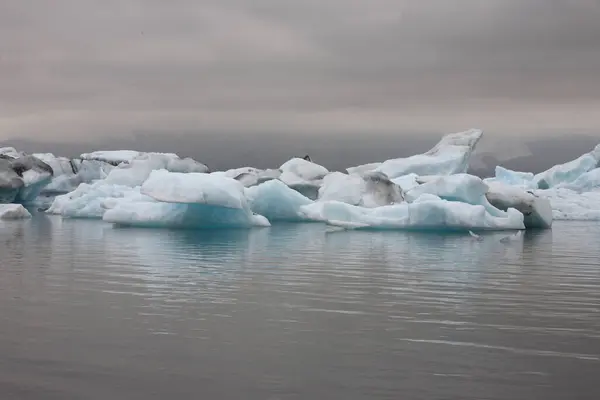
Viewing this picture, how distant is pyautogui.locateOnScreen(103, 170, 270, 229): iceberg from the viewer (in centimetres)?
1822

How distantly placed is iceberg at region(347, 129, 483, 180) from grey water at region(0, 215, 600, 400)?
52.7ft

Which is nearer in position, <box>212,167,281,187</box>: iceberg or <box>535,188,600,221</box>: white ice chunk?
<box>212,167,281,187</box>: iceberg

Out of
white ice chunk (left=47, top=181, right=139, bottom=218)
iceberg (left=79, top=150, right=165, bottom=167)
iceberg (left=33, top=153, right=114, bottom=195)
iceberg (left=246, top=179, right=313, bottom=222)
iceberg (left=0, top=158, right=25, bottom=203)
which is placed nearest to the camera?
iceberg (left=246, top=179, right=313, bottom=222)

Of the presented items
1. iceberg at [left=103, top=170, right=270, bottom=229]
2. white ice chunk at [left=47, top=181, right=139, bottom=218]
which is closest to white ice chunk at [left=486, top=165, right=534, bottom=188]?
white ice chunk at [left=47, top=181, right=139, bottom=218]

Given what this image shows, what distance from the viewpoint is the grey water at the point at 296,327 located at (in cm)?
461

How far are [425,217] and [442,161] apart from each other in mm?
9736

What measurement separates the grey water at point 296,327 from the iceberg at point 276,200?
1031 centimetres

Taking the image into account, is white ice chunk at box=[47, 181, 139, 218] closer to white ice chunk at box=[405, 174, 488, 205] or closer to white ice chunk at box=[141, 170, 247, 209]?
white ice chunk at box=[141, 170, 247, 209]

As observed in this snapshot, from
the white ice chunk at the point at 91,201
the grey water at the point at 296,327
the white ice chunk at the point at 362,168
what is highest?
the white ice chunk at the point at 362,168

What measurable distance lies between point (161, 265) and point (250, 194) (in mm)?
12240

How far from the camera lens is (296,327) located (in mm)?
6340

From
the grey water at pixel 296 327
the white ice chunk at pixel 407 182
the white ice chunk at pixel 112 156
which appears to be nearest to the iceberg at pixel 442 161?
the white ice chunk at pixel 407 182

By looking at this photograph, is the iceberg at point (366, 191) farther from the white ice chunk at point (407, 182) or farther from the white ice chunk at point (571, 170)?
the white ice chunk at point (571, 170)

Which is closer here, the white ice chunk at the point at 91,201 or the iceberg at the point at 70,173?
the white ice chunk at the point at 91,201
